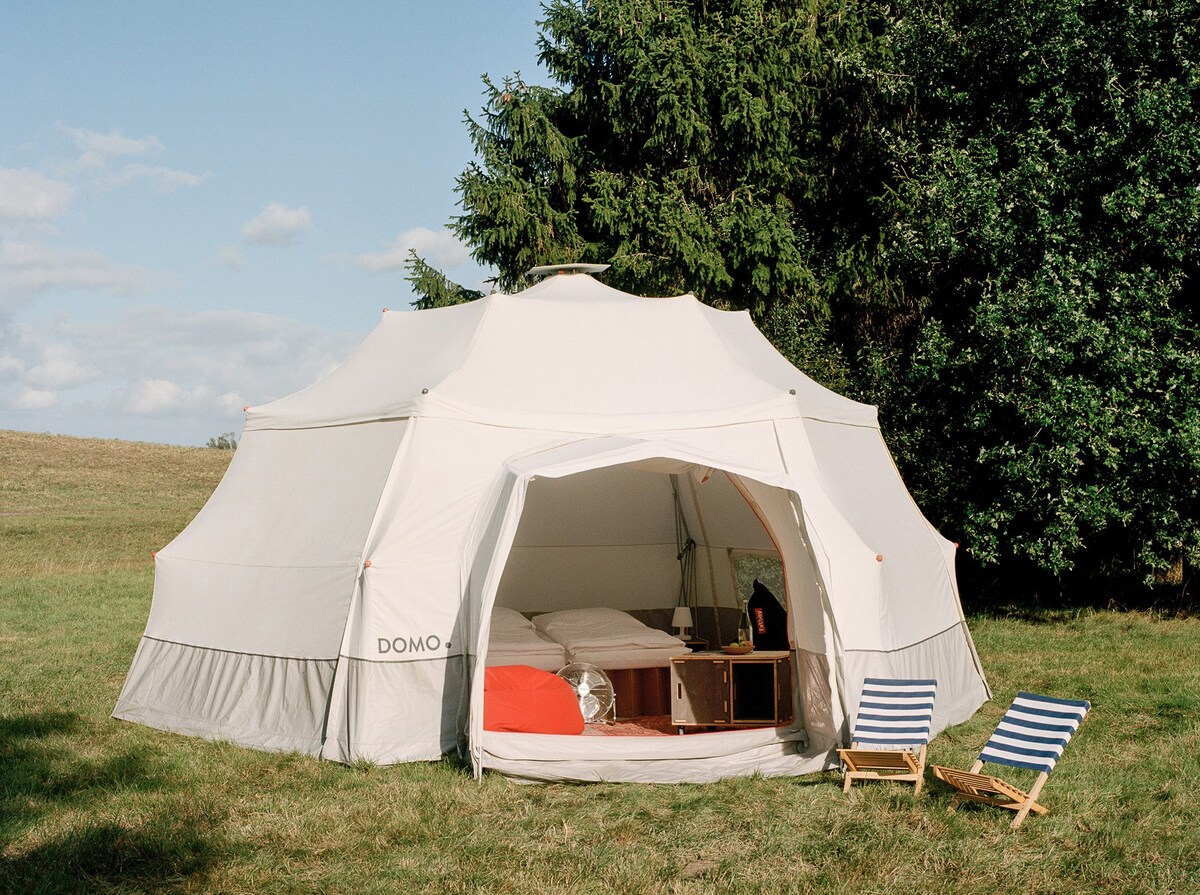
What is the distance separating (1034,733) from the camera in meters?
6.43

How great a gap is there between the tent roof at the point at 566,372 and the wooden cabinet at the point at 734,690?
161cm

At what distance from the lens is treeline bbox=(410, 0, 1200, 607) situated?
12.1m

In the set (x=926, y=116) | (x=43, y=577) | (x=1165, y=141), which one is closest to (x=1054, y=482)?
(x=1165, y=141)

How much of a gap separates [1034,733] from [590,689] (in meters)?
3.23

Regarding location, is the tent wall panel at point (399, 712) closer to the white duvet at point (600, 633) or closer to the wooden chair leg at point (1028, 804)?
the white duvet at point (600, 633)

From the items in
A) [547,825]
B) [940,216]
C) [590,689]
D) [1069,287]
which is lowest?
[547,825]

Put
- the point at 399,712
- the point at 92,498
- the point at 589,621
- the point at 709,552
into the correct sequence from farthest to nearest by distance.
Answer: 1. the point at 92,498
2. the point at 709,552
3. the point at 589,621
4. the point at 399,712

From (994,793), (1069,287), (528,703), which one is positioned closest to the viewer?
(994,793)

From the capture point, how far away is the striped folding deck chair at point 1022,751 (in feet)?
20.2

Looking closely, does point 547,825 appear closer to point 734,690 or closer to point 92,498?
point 734,690

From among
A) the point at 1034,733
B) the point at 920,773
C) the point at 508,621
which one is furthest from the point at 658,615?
the point at 1034,733

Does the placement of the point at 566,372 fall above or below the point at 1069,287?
below

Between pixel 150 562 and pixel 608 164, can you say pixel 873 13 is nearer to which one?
pixel 608 164

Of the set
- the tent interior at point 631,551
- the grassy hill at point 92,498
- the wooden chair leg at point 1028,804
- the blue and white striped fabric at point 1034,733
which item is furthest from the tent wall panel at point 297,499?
the grassy hill at point 92,498
